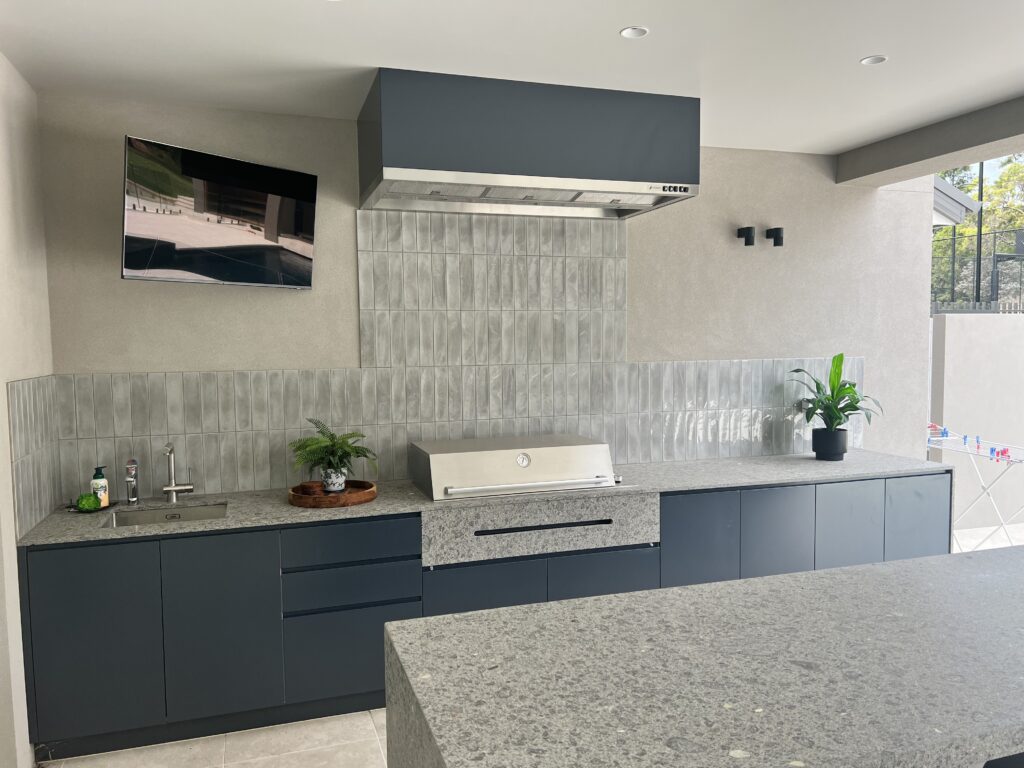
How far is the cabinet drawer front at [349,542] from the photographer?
294 cm

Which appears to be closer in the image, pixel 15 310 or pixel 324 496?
pixel 15 310

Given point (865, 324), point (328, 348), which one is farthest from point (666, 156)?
point (865, 324)

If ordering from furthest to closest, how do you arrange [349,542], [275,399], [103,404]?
1. [275,399]
2. [103,404]
3. [349,542]

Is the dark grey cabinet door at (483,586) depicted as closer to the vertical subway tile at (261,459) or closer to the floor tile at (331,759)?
the floor tile at (331,759)

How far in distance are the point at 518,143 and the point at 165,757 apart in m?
2.73

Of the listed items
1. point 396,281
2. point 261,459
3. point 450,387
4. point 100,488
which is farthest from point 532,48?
point 100,488

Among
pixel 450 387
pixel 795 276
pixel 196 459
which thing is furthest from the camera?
pixel 795 276

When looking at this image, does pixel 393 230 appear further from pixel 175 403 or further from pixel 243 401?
pixel 175 403

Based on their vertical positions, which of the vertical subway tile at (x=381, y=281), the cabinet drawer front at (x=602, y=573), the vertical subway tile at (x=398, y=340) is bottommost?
the cabinet drawer front at (x=602, y=573)

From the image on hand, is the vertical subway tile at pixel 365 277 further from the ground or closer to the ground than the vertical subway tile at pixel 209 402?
further from the ground

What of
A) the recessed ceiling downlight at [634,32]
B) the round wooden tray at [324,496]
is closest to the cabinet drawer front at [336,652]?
the round wooden tray at [324,496]

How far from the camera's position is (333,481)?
3.19 m

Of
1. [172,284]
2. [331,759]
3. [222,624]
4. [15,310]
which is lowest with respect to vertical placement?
[331,759]

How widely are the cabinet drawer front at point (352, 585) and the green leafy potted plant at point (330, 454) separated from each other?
379 millimetres
